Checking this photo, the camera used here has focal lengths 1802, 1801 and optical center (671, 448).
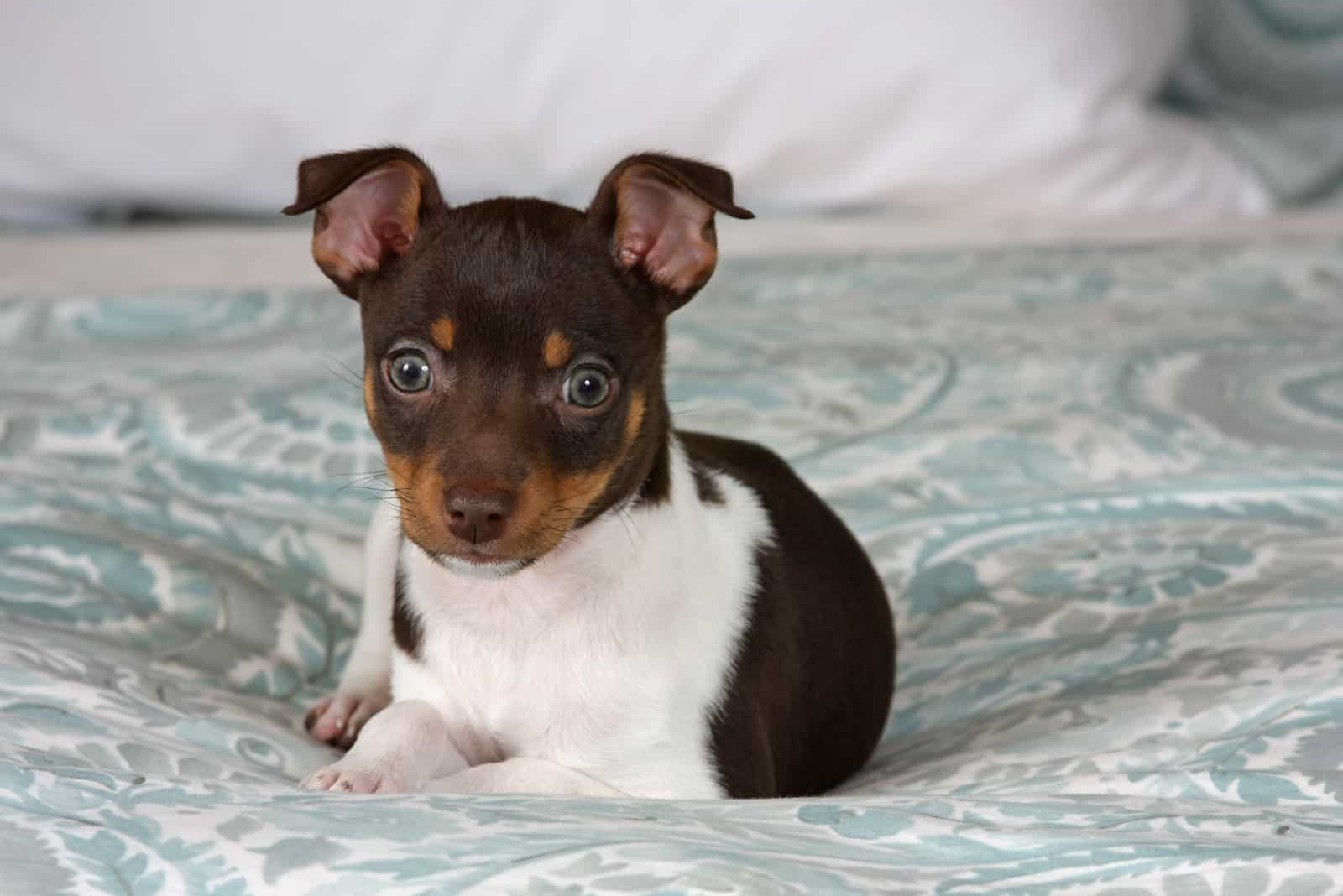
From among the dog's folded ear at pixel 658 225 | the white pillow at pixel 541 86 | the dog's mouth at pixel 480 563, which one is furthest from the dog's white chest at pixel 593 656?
the white pillow at pixel 541 86

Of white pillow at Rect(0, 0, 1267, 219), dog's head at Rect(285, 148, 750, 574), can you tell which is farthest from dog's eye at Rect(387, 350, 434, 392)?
white pillow at Rect(0, 0, 1267, 219)

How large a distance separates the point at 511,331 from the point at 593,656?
14.5 inches

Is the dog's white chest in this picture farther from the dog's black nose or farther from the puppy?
the dog's black nose

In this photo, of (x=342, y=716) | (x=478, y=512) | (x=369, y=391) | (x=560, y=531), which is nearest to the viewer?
(x=478, y=512)

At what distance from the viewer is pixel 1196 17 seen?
5.04 m

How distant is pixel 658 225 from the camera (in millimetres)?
1964

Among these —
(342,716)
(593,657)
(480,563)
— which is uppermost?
(480,563)

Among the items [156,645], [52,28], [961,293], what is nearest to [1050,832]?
[156,645]

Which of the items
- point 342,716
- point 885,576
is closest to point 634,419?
point 342,716

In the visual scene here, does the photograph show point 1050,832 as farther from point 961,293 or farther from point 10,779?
point 961,293

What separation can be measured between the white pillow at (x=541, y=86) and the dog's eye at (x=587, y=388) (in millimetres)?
2416

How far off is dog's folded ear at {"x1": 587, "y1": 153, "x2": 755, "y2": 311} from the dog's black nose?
14.0 inches

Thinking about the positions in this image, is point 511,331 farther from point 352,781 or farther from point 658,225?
point 352,781

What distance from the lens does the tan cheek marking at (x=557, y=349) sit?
181cm
